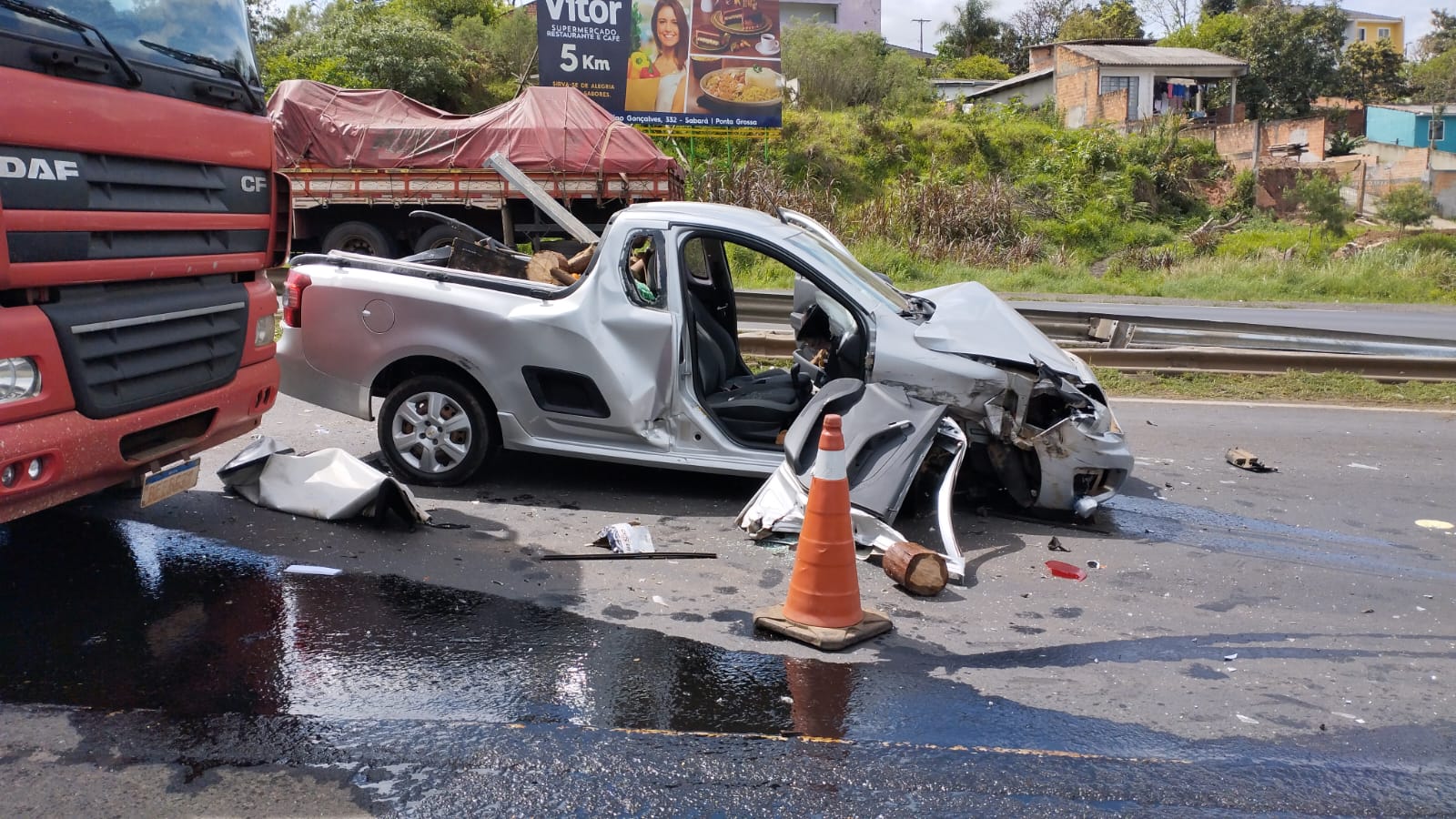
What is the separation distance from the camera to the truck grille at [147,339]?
432 centimetres

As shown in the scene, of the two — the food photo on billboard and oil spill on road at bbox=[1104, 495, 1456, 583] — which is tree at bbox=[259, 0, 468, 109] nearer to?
the food photo on billboard

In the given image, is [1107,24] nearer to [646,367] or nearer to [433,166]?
[433,166]

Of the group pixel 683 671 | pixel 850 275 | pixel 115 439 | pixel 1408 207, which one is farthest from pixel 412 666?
pixel 1408 207

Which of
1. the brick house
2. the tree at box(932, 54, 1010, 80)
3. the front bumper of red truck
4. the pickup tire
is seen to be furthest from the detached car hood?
the tree at box(932, 54, 1010, 80)

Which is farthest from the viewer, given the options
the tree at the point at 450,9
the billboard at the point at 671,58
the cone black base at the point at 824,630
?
the tree at the point at 450,9

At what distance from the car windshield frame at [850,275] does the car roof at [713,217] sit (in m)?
0.14

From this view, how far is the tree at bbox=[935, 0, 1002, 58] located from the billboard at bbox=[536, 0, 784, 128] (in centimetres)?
4368

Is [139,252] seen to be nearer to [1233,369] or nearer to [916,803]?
[916,803]

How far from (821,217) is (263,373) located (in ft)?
71.2

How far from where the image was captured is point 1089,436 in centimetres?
614

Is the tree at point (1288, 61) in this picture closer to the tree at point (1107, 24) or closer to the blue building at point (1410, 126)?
the blue building at point (1410, 126)

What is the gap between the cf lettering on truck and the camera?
4.03 metres

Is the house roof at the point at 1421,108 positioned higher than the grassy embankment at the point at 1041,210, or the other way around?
the house roof at the point at 1421,108

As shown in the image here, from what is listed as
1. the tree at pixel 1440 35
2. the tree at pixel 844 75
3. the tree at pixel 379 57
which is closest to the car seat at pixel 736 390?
the tree at pixel 379 57
